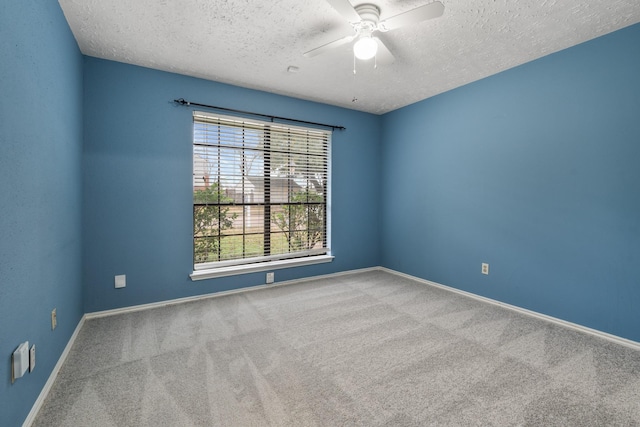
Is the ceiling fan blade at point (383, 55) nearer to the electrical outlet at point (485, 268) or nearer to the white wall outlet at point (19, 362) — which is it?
the electrical outlet at point (485, 268)

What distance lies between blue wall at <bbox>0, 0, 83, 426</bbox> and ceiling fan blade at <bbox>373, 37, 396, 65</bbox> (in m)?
2.38

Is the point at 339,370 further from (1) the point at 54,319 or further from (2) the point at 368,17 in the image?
(2) the point at 368,17

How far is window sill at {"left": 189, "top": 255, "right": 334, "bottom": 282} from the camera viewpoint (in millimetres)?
3258

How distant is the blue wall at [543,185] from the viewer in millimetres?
2316

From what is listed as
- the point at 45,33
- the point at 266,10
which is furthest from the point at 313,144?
the point at 45,33

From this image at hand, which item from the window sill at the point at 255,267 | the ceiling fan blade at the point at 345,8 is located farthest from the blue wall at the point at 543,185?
the ceiling fan blade at the point at 345,8

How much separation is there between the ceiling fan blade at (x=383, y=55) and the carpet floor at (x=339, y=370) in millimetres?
2526

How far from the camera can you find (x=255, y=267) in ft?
11.8

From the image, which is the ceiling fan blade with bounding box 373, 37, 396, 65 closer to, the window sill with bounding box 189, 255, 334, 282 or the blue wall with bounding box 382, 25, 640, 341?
the blue wall with bounding box 382, 25, 640, 341

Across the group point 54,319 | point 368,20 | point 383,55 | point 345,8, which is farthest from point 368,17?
point 54,319

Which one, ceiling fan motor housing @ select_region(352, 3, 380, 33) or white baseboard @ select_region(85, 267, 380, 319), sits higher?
ceiling fan motor housing @ select_region(352, 3, 380, 33)

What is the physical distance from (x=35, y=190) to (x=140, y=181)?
140 cm

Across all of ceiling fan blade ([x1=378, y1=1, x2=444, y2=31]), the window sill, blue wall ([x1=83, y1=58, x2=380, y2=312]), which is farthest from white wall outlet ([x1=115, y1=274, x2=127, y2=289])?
ceiling fan blade ([x1=378, y1=1, x2=444, y2=31])

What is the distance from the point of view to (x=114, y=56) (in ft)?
8.90
